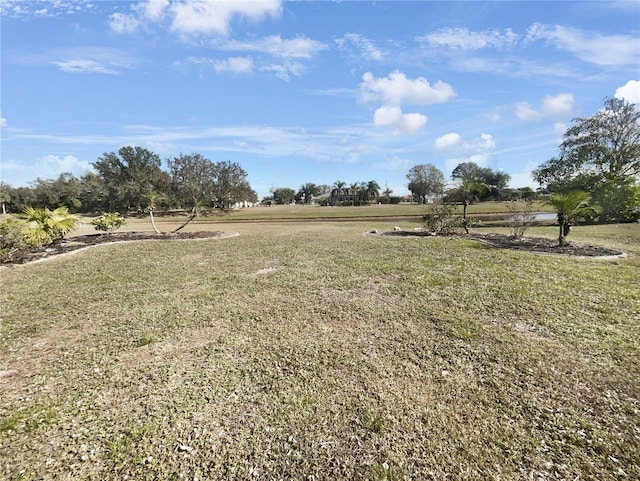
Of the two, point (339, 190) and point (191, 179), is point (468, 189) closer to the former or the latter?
point (191, 179)

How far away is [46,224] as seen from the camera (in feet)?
42.1

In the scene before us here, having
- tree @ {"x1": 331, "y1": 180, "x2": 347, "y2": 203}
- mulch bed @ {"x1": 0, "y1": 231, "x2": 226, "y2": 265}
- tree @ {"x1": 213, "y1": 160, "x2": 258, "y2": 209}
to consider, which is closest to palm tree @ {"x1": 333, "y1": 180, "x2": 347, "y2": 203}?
tree @ {"x1": 331, "y1": 180, "x2": 347, "y2": 203}

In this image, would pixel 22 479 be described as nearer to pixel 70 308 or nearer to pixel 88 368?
pixel 88 368

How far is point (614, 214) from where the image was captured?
2006cm

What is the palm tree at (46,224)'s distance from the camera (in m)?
12.0

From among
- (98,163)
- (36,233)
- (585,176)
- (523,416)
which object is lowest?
(523,416)

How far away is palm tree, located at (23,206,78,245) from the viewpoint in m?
12.0

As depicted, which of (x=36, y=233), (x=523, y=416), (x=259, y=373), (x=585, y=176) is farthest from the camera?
(x=585, y=176)

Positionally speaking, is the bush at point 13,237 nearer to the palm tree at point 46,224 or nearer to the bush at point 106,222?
the palm tree at point 46,224

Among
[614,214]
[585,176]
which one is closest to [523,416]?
[614,214]

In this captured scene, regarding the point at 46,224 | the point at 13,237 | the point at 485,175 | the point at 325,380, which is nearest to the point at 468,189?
the point at 325,380

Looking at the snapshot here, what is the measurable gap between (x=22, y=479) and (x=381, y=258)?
8492mm

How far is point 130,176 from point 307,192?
68.2m

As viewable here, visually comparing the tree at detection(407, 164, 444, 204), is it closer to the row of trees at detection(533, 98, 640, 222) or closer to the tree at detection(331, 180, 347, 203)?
the tree at detection(331, 180, 347, 203)
